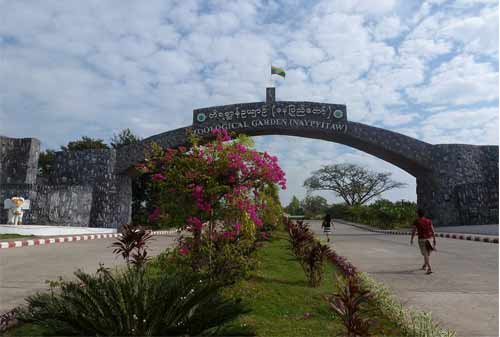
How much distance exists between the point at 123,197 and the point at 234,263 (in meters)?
18.7

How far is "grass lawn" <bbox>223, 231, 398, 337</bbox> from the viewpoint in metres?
3.70

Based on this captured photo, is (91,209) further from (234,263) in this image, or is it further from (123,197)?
(234,263)

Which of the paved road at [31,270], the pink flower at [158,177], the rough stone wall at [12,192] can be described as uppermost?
the rough stone wall at [12,192]

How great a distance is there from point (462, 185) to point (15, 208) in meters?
23.2

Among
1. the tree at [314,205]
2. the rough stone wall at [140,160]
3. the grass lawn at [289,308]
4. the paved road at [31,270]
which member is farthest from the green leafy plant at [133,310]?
the tree at [314,205]

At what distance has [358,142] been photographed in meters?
21.4

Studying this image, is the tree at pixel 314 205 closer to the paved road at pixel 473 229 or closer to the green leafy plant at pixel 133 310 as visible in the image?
the paved road at pixel 473 229

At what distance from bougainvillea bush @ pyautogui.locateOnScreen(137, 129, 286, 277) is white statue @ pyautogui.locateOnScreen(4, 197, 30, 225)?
15271 millimetres

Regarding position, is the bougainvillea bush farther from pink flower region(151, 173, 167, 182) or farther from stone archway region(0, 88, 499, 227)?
stone archway region(0, 88, 499, 227)

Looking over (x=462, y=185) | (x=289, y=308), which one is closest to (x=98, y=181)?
(x=289, y=308)

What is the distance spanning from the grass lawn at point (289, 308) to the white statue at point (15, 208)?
52.7 ft

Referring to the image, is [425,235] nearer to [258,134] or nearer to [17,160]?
[258,134]

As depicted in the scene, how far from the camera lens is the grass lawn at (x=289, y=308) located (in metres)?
3.70

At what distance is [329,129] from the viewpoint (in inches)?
814
